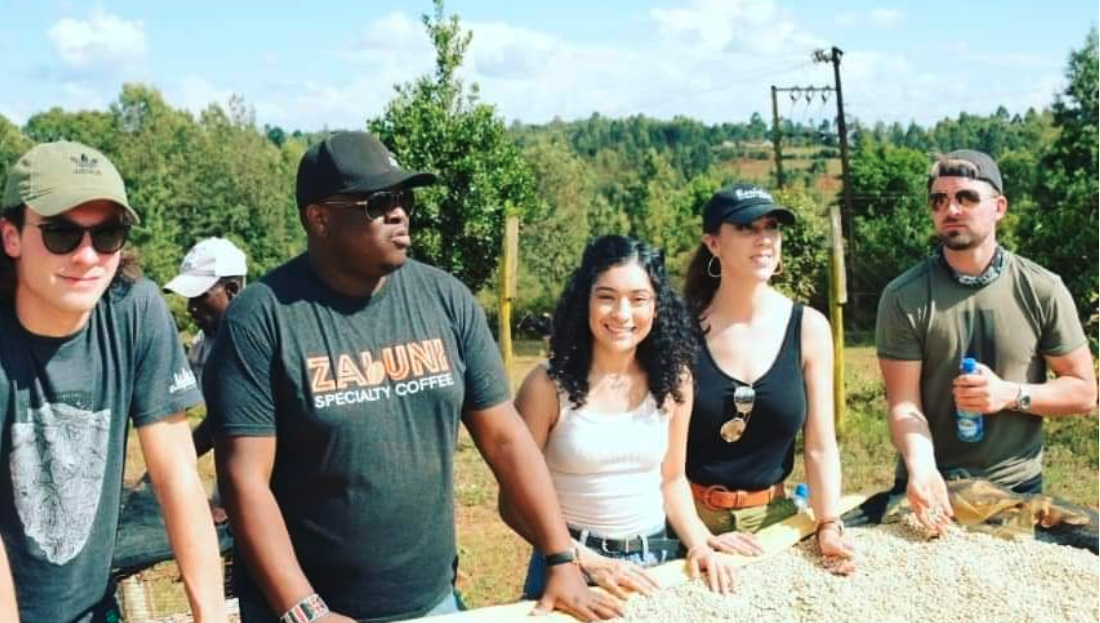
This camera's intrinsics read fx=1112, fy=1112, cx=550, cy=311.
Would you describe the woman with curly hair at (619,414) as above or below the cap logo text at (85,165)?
below

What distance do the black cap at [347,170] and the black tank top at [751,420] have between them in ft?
3.58

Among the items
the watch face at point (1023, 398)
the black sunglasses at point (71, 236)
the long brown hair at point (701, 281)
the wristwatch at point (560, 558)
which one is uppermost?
the black sunglasses at point (71, 236)

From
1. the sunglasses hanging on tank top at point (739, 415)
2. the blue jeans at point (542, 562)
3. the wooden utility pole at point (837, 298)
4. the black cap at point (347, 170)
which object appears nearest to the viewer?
the black cap at point (347, 170)

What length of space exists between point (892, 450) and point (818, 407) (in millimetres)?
6583

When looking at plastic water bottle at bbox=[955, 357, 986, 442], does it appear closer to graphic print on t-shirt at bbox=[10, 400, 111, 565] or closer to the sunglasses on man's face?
the sunglasses on man's face

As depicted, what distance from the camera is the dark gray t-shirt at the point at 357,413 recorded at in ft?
7.80

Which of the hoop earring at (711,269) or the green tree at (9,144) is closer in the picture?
the hoop earring at (711,269)

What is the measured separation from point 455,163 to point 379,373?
586 inches

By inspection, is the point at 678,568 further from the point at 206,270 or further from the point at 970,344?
the point at 206,270

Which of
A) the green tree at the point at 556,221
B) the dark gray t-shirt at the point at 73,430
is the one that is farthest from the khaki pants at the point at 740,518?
the green tree at the point at 556,221

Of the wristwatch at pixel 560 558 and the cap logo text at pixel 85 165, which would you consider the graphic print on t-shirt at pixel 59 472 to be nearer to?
the cap logo text at pixel 85 165

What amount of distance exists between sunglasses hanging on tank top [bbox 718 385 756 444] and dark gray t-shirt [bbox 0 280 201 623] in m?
1.51

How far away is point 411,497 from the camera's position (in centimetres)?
251

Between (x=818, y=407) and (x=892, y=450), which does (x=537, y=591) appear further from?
(x=892, y=450)
